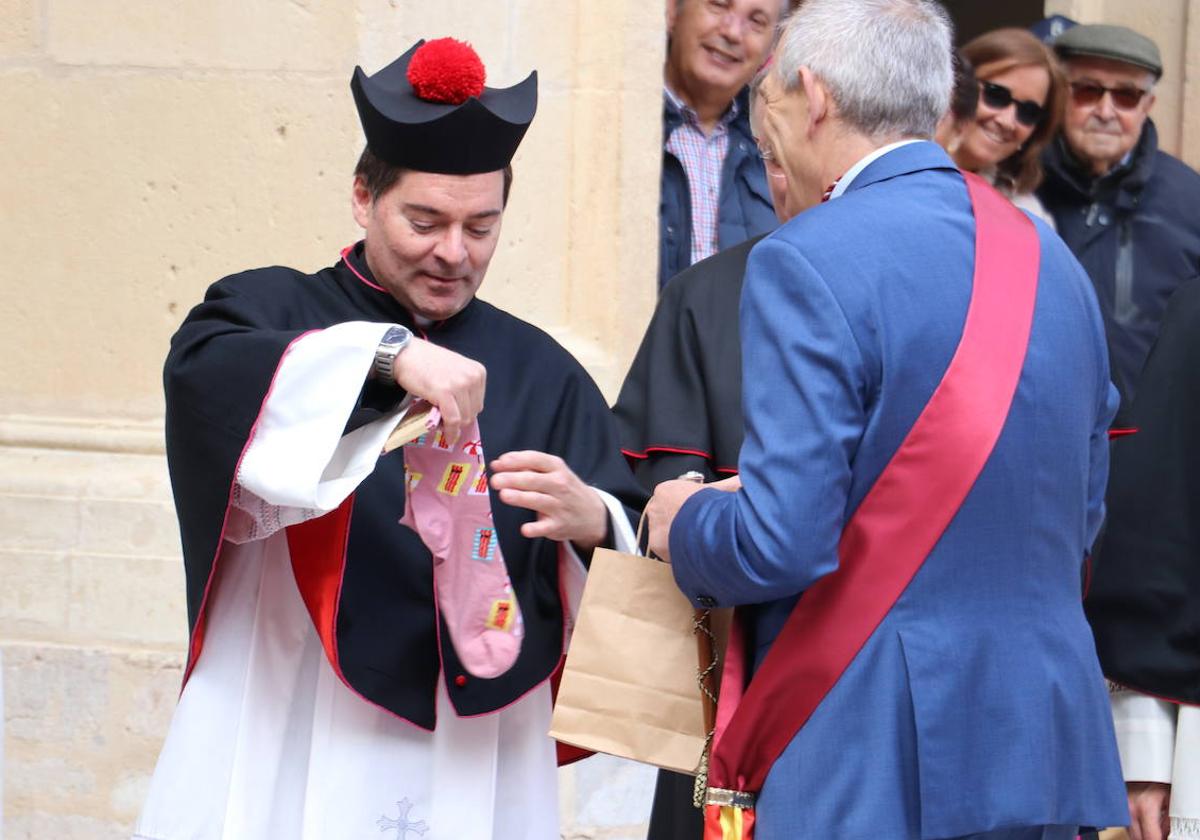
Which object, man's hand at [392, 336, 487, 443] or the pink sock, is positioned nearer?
man's hand at [392, 336, 487, 443]

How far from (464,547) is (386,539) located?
0.13 m

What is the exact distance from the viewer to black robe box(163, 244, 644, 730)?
2.55 m

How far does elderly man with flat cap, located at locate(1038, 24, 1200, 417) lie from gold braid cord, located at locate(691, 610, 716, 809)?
2.43 m

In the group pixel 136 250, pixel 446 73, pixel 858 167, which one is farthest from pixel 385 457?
pixel 136 250

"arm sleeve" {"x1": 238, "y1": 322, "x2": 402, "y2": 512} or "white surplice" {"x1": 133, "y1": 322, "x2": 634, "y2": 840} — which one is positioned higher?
"arm sleeve" {"x1": 238, "y1": 322, "x2": 402, "y2": 512}

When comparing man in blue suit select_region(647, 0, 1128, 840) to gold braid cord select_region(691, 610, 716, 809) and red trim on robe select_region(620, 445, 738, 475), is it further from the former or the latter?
red trim on robe select_region(620, 445, 738, 475)

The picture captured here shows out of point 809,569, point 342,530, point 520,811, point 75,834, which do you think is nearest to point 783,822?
point 809,569

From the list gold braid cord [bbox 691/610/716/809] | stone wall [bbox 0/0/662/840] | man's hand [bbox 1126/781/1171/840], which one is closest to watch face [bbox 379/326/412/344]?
gold braid cord [bbox 691/610/716/809]

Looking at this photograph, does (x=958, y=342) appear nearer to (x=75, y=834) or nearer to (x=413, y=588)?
(x=413, y=588)

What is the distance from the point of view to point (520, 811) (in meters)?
2.85

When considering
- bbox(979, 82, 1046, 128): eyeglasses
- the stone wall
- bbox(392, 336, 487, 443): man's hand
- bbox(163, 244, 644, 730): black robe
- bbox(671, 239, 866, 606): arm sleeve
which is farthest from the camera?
bbox(979, 82, 1046, 128): eyeglasses

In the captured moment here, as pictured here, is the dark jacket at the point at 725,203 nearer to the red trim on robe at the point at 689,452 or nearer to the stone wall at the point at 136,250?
the stone wall at the point at 136,250

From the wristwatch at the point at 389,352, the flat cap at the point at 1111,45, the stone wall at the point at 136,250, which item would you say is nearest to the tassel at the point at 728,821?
the wristwatch at the point at 389,352

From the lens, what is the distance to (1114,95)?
16.5 ft
